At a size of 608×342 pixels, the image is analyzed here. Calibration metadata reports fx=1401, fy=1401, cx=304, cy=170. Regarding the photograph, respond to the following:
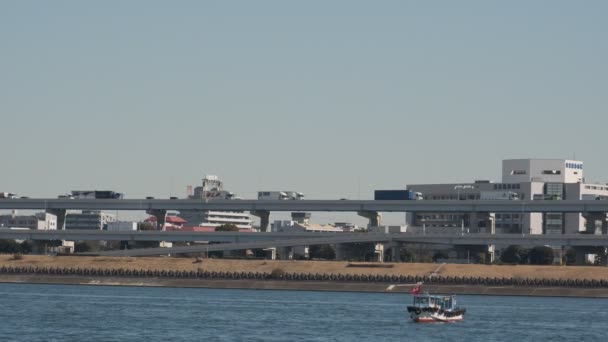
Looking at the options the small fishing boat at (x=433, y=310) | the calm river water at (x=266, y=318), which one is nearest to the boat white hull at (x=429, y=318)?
the small fishing boat at (x=433, y=310)

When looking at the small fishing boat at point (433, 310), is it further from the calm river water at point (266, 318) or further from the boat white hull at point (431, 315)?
the calm river water at point (266, 318)

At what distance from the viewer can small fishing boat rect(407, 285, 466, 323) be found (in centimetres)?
13638

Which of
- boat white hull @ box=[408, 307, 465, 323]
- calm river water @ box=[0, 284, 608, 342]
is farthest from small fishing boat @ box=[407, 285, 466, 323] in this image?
calm river water @ box=[0, 284, 608, 342]

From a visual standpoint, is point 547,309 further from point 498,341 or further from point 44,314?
point 44,314

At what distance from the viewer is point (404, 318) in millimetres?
141250

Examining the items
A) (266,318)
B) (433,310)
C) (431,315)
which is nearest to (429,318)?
(431,315)

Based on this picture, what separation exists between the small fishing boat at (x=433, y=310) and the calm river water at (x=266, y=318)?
1495mm

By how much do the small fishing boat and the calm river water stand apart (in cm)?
150

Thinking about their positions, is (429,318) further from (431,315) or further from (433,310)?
(433,310)

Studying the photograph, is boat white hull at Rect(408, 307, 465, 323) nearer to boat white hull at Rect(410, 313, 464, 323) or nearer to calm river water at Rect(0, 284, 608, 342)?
boat white hull at Rect(410, 313, 464, 323)

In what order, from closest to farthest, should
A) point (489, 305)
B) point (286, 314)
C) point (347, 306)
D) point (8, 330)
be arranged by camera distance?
point (8, 330)
point (286, 314)
point (347, 306)
point (489, 305)

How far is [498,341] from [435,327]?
16301mm

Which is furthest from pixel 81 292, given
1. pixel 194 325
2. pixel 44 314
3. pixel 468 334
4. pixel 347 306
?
pixel 468 334

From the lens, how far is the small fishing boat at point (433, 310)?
136375mm
